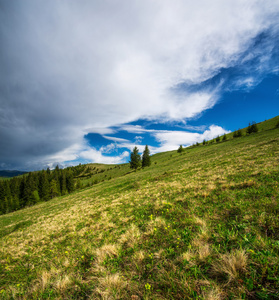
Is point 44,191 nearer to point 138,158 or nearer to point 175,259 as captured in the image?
point 138,158

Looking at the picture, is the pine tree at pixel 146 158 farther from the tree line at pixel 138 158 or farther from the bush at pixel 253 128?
the bush at pixel 253 128

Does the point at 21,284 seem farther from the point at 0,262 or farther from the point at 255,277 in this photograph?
the point at 255,277

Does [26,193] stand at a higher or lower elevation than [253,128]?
lower

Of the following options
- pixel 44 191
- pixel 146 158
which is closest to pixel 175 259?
pixel 146 158

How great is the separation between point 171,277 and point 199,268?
2.11ft

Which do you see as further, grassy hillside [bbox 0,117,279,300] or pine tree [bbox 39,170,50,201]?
pine tree [bbox 39,170,50,201]

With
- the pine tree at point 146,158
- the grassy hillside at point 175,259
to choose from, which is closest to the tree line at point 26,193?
the pine tree at point 146,158

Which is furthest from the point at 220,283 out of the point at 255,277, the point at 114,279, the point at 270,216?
the point at 270,216

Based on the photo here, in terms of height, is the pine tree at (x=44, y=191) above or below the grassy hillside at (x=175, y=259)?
below

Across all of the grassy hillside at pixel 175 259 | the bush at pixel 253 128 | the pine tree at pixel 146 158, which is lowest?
the grassy hillside at pixel 175 259

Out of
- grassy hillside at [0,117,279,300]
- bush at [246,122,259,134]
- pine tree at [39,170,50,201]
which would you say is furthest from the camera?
pine tree at [39,170,50,201]

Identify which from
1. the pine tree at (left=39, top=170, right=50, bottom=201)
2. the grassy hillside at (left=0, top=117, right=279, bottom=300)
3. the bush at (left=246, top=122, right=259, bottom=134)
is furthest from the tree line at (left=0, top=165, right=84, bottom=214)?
the bush at (left=246, top=122, right=259, bottom=134)

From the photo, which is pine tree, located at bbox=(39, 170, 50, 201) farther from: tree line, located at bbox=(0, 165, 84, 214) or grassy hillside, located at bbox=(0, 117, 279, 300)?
grassy hillside, located at bbox=(0, 117, 279, 300)

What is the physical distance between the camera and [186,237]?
13.1 ft
